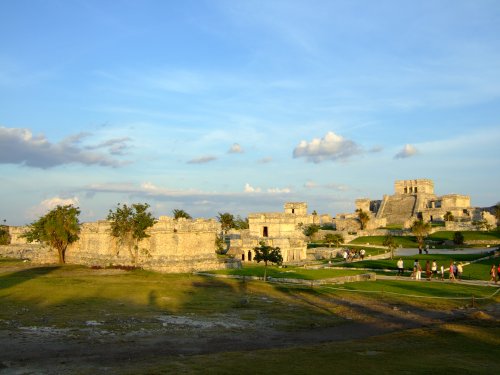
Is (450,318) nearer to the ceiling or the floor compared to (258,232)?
nearer to the floor

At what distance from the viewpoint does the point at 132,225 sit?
1603 inches

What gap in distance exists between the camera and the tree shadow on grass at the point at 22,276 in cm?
2944

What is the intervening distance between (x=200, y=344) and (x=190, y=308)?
641cm

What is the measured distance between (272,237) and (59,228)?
71.9 ft

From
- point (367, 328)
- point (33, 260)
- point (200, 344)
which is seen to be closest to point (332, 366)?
point (200, 344)

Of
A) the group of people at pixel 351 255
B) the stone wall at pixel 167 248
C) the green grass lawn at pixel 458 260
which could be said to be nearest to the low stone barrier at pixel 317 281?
the green grass lawn at pixel 458 260

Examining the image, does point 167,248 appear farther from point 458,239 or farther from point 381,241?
point 458,239

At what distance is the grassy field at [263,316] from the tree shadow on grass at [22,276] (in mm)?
117

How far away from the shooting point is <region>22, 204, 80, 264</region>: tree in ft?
149

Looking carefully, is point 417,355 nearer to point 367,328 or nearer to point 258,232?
point 367,328

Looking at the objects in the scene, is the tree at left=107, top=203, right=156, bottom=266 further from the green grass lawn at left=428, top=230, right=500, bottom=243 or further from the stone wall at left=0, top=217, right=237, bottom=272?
the green grass lawn at left=428, top=230, right=500, bottom=243

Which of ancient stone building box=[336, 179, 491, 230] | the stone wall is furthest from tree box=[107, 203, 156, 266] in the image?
ancient stone building box=[336, 179, 491, 230]

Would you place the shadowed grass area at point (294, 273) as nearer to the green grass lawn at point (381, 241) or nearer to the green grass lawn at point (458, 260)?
the green grass lawn at point (458, 260)

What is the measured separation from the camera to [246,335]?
17594 millimetres
